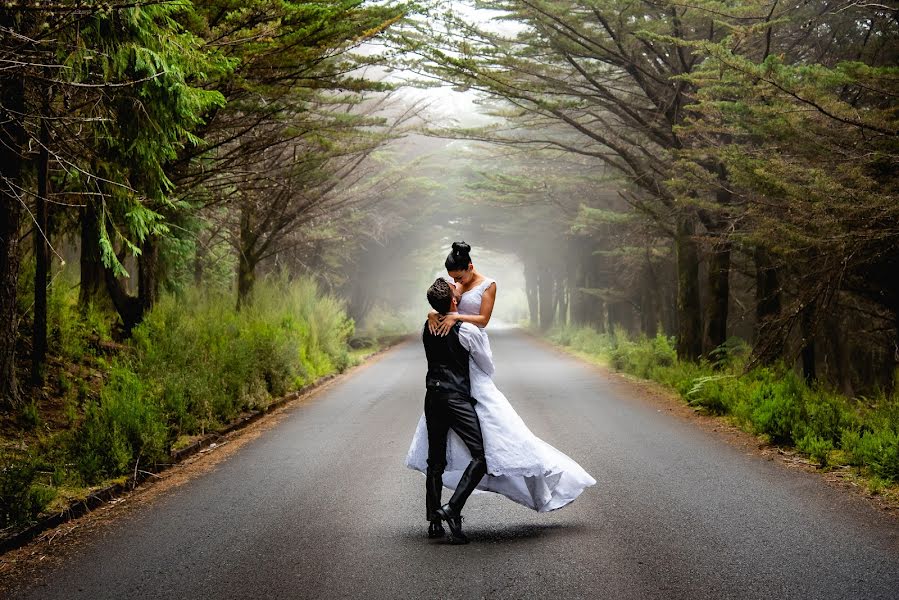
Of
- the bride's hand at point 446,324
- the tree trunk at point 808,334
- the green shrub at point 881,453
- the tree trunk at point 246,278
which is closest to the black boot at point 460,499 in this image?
the bride's hand at point 446,324

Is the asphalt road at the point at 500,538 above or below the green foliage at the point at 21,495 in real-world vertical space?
below

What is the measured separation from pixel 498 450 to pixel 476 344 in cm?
79

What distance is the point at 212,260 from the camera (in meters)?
23.4

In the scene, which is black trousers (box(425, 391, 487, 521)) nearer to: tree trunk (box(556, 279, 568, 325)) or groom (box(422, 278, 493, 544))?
groom (box(422, 278, 493, 544))

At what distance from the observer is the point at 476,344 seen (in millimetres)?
5418

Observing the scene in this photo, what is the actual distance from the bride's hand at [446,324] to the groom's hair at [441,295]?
10 centimetres

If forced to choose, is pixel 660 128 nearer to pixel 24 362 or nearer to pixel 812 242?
pixel 812 242

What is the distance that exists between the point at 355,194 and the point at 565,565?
763 inches

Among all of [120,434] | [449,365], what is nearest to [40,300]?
[120,434]

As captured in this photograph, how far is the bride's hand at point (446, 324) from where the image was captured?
5.34 m

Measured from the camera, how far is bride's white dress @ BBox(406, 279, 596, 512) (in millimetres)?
5207

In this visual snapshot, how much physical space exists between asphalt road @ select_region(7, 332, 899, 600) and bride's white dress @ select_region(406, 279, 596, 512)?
0.32 meters

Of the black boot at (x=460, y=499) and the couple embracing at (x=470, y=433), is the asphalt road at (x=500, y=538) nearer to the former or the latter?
the black boot at (x=460, y=499)

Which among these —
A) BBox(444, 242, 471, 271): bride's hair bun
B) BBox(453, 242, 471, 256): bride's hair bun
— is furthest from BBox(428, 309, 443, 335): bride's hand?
BBox(453, 242, 471, 256): bride's hair bun
